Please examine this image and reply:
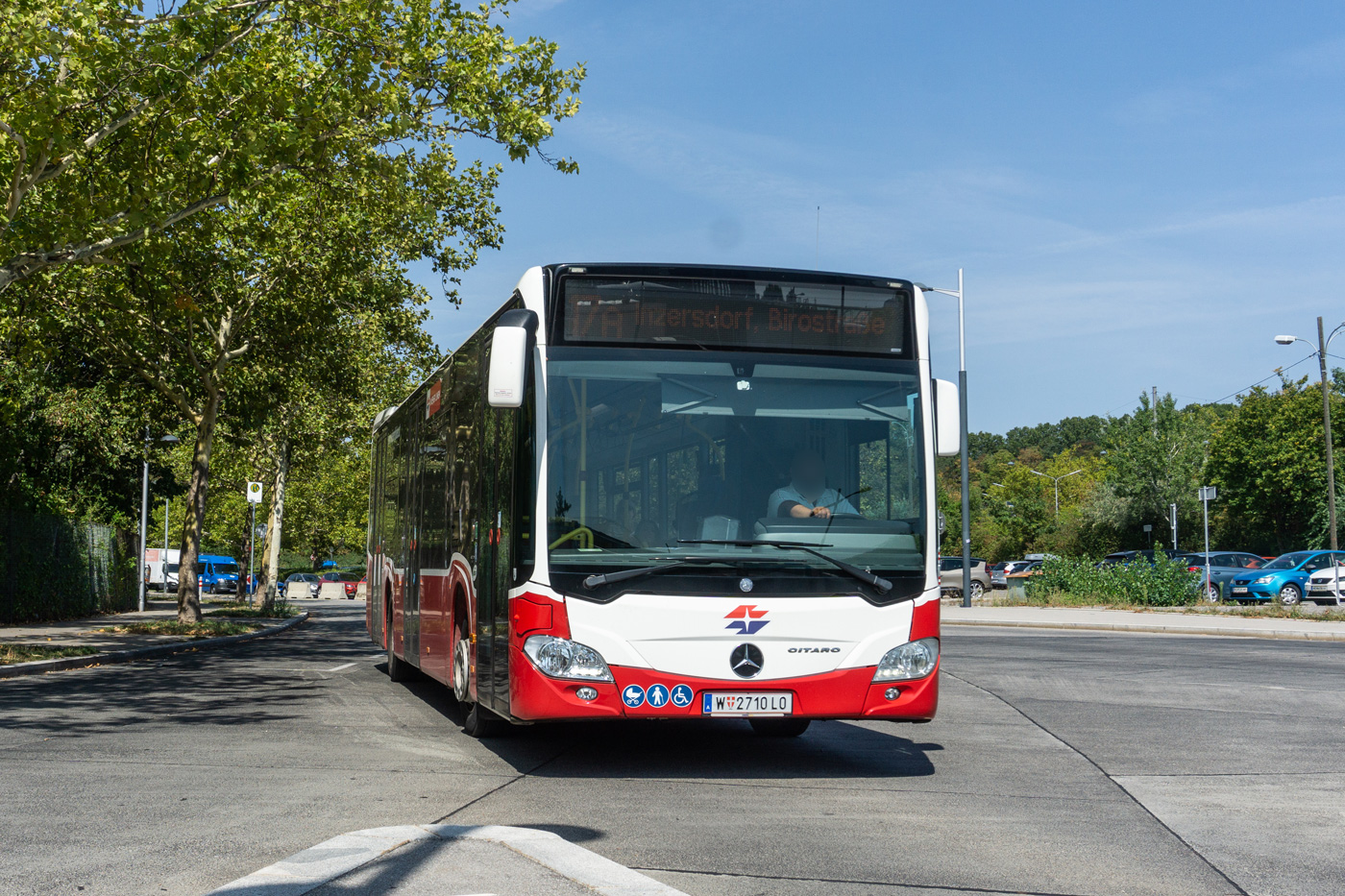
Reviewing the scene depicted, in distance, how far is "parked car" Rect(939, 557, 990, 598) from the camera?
49938mm

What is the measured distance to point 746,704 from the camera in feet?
26.4

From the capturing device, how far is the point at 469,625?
32.1 ft

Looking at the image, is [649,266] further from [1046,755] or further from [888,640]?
[1046,755]

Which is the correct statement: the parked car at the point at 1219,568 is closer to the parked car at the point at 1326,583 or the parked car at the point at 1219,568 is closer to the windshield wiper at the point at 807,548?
the parked car at the point at 1326,583

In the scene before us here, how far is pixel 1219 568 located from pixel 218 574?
64.7m

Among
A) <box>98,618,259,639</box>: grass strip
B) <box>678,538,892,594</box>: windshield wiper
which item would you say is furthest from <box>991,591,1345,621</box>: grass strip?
<box>678,538,892,594</box>: windshield wiper

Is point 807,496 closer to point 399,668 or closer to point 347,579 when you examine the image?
point 399,668

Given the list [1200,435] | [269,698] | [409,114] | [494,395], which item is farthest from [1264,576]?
[1200,435]

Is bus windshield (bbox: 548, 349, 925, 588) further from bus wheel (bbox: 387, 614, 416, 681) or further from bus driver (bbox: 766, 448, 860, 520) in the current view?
bus wheel (bbox: 387, 614, 416, 681)

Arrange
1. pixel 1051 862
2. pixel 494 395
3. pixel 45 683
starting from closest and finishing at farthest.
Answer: pixel 1051 862 < pixel 494 395 < pixel 45 683

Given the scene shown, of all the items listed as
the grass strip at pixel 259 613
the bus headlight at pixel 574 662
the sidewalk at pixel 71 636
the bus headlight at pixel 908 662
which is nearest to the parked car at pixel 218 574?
the grass strip at pixel 259 613

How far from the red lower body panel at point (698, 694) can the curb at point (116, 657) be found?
1025 cm

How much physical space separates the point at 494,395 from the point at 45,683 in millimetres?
9437

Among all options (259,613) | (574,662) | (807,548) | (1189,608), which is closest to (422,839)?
(574,662)
